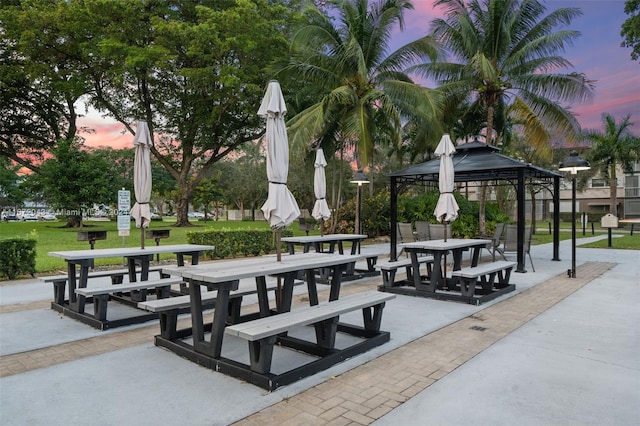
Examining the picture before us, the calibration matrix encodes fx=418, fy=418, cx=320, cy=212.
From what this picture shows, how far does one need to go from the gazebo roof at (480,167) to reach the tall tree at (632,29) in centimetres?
1059

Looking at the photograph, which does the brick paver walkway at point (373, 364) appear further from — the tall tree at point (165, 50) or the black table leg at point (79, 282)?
the tall tree at point (165, 50)

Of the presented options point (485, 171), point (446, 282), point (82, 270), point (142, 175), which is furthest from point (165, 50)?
point (446, 282)

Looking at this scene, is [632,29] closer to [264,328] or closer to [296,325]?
[296,325]

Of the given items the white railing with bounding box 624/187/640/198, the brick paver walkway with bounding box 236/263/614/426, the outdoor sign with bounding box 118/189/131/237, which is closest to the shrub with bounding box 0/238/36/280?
the outdoor sign with bounding box 118/189/131/237

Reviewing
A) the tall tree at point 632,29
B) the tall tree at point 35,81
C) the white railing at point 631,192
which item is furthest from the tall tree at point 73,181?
the white railing at point 631,192

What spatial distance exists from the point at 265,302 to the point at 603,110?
37.3 metres

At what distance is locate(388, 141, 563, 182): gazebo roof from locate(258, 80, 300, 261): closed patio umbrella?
654cm

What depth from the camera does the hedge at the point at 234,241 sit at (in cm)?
1205

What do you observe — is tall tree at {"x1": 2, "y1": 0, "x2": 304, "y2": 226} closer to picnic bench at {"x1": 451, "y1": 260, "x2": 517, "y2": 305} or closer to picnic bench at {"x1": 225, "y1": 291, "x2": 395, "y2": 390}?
picnic bench at {"x1": 451, "y1": 260, "x2": 517, "y2": 305}

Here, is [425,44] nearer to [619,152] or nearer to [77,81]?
[77,81]

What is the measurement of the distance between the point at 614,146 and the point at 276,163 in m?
35.3

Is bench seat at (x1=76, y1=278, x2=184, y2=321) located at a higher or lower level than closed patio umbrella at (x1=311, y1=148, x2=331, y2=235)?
lower

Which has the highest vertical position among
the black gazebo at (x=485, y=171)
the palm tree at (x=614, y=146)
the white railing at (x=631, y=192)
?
the palm tree at (x=614, y=146)

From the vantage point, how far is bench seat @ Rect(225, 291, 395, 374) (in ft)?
11.1
